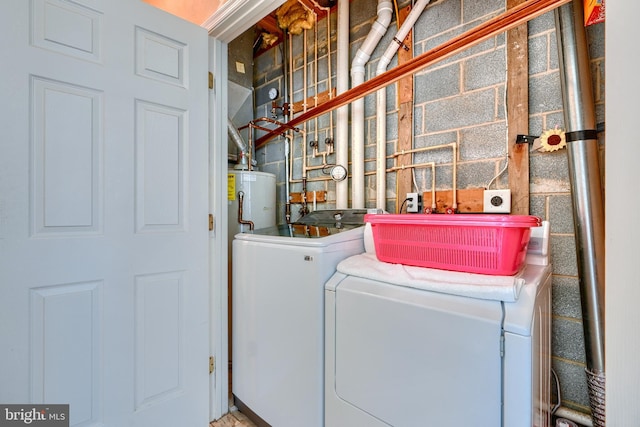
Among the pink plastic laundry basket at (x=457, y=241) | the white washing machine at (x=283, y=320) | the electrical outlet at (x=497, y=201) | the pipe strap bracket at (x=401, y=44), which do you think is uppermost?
the pipe strap bracket at (x=401, y=44)

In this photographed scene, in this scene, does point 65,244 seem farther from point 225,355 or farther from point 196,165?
point 225,355

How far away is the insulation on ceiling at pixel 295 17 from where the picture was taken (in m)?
2.29

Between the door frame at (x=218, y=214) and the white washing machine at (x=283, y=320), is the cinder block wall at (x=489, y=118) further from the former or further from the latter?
the door frame at (x=218, y=214)

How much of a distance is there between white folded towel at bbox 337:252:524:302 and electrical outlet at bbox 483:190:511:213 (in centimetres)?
51

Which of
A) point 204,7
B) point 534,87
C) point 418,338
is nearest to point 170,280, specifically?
point 418,338

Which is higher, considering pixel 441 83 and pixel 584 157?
pixel 441 83

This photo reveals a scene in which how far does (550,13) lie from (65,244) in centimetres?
232

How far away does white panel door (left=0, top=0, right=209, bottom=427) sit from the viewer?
1.04 metres

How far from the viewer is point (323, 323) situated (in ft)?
3.99

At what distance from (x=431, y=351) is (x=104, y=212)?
135 centimetres

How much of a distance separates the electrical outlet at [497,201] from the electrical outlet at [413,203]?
36 centimetres

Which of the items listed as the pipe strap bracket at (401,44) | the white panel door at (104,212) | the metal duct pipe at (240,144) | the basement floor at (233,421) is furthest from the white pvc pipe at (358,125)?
the basement floor at (233,421)

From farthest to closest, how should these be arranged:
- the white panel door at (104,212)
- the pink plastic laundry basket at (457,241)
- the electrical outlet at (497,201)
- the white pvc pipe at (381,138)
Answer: the white pvc pipe at (381,138), the electrical outlet at (497,201), the white panel door at (104,212), the pink plastic laundry basket at (457,241)

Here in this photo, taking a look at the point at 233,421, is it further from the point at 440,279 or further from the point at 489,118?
→ the point at 489,118
